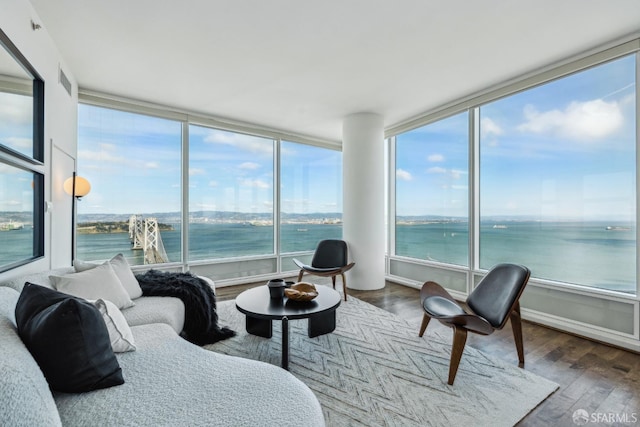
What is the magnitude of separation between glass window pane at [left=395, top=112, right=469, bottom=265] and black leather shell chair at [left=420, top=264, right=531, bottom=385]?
61.6 inches

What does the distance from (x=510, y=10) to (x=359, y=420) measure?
3.12 m

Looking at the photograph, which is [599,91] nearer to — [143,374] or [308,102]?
[308,102]

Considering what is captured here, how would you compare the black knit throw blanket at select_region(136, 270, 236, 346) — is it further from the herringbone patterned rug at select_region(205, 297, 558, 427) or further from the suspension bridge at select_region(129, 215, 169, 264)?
the suspension bridge at select_region(129, 215, 169, 264)

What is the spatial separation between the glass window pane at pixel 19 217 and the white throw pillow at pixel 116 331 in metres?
0.94

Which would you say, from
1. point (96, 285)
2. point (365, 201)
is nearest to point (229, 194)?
point (365, 201)

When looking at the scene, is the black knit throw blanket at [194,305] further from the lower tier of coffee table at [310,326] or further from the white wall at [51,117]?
the white wall at [51,117]

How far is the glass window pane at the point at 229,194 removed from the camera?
4598mm

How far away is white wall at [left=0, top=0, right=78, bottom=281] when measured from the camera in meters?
2.04

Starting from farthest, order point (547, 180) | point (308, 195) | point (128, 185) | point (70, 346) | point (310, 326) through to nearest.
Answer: point (308, 195) < point (128, 185) < point (547, 180) < point (310, 326) < point (70, 346)

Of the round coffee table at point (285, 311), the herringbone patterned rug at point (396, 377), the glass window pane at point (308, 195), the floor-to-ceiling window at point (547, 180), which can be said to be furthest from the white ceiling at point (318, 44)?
the herringbone patterned rug at point (396, 377)

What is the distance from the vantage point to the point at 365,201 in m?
4.51

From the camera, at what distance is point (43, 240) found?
8.39ft

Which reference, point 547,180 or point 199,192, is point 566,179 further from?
point 199,192

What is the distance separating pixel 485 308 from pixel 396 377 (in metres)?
0.98
